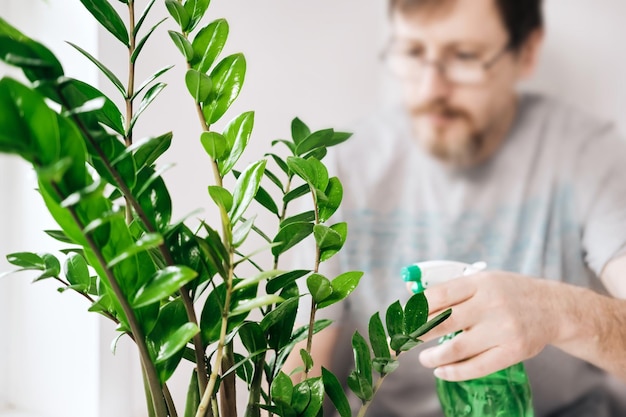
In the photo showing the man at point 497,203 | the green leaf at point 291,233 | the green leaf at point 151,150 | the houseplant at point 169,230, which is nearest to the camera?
the houseplant at point 169,230

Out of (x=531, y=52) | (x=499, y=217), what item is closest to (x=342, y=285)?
(x=499, y=217)

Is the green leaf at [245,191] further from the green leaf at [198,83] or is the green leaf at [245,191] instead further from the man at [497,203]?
the man at [497,203]

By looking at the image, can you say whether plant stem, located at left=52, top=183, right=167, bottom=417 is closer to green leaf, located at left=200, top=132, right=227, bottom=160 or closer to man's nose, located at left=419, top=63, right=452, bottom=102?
green leaf, located at left=200, top=132, right=227, bottom=160

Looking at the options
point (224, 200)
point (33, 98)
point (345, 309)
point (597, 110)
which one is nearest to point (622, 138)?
point (597, 110)

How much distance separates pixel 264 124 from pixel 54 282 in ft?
1.42

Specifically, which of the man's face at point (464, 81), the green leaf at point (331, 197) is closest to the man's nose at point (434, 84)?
the man's face at point (464, 81)

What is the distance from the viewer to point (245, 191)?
580mm

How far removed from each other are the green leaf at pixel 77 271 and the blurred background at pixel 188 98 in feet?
1.06

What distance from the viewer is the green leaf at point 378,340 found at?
69 centimetres

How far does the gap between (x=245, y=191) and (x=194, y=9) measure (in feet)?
A: 0.72

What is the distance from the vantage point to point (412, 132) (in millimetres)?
1024

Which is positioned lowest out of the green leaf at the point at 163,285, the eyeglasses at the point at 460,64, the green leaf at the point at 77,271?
the green leaf at the point at 77,271

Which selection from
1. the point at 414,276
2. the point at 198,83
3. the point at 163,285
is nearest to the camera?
the point at 163,285

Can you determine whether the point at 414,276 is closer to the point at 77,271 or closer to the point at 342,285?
the point at 342,285
